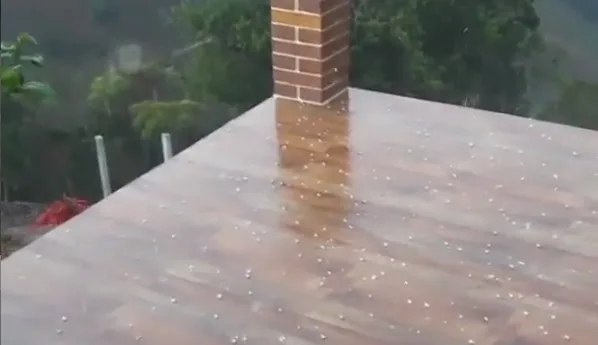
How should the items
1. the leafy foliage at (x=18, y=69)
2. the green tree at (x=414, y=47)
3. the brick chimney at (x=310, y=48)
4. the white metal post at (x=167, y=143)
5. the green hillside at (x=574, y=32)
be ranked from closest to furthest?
the brick chimney at (x=310, y=48), the leafy foliage at (x=18, y=69), the green hillside at (x=574, y=32), the green tree at (x=414, y=47), the white metal post at (x=167, y=143)

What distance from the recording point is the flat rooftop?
2412mm

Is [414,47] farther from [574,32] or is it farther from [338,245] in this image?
[338,245]

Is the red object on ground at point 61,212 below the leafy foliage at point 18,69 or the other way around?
below

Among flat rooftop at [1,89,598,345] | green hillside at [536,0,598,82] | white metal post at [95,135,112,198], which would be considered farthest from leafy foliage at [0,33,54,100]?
green hillside at [536,0,598,82]

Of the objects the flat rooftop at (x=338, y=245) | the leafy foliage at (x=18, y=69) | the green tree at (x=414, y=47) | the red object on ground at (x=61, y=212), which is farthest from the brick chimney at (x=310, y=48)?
the red object on ground at (x=61, y=212)

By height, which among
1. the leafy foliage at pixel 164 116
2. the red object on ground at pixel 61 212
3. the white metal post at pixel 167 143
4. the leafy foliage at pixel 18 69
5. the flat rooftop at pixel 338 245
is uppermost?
the leafy foliage at pixel 18 69

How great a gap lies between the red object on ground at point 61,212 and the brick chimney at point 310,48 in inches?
43.3

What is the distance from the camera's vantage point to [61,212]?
426 centimetres

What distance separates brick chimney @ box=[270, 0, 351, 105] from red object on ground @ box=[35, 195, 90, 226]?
3.61 ft

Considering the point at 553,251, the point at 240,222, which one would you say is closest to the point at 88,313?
the point at 240,222

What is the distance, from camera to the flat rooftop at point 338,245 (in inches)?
95.0

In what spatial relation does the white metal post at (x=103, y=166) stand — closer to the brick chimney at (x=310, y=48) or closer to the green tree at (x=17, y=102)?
the green tree at (x=17, y=102)

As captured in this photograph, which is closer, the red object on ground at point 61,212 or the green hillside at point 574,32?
the green hillside at point 574,32

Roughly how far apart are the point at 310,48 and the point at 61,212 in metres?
1.35
